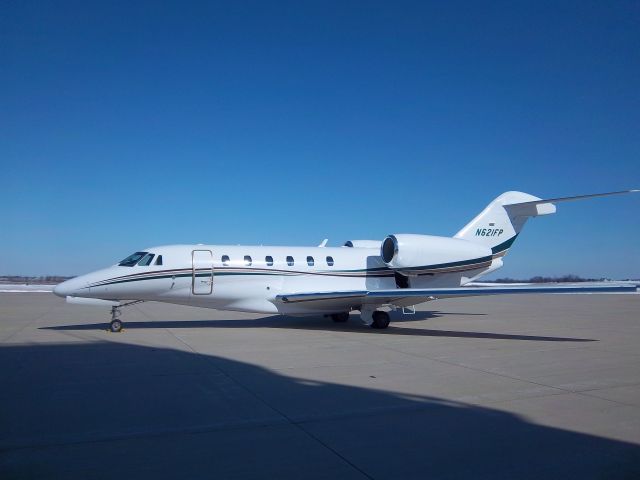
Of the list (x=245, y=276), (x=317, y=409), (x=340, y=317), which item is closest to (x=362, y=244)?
(x=340, y=317)

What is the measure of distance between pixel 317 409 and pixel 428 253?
10.6 m

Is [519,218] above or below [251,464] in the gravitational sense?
above

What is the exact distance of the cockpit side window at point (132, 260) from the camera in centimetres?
1373

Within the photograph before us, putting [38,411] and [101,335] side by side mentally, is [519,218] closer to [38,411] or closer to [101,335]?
[101,335]

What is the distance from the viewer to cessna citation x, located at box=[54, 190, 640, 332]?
13492 millimetres

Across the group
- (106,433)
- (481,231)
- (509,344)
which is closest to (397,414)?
(106,433)

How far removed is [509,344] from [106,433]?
916 cm

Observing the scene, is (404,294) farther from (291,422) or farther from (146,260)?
(291,422)

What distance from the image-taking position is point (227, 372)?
8.01 metres

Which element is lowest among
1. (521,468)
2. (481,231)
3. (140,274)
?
(521,468)

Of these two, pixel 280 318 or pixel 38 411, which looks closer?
pixel 38 411

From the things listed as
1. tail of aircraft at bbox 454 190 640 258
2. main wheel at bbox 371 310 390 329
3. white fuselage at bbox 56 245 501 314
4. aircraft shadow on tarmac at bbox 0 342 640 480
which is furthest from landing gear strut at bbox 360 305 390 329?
aircraft shadow on tarmac at bbox 0 342 640 480

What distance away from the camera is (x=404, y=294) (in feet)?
44.5

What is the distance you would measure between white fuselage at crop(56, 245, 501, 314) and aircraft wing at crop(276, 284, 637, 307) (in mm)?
572
